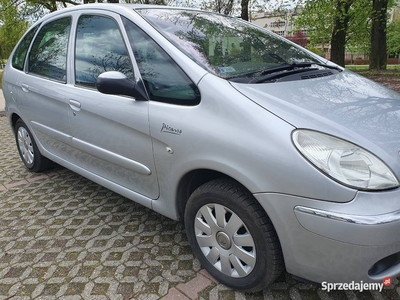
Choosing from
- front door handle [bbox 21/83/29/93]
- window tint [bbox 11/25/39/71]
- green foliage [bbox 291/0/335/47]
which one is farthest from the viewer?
green foliage [bbox 291/0/335/47]

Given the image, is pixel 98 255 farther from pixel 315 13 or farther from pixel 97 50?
pixel 315 13

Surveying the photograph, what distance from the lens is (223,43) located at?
7.98 ft

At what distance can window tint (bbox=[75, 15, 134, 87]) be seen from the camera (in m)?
2.45

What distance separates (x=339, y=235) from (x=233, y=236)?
599mm

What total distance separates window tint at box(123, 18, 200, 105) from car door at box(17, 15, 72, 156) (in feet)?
3.15

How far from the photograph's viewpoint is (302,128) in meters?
1.61

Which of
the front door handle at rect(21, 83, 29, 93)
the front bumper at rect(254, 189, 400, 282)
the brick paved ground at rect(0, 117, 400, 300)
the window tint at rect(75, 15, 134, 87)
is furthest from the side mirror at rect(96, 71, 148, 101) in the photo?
the front door handle at rect(21, 83, 29, 93)

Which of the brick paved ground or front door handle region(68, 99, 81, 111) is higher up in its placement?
front door handle region(68, 99, 81, 111)

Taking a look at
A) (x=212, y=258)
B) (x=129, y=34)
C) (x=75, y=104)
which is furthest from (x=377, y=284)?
(x=75, y=104)

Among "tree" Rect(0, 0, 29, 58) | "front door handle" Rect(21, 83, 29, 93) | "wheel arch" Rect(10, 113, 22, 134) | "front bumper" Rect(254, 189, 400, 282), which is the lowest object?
"front bumper" Rect(254, 189, 400, 282)

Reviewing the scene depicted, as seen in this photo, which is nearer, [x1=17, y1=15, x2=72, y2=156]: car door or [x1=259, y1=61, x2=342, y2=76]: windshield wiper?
[x1=259, y1=61, x2=342, y2=76]: windshield wiper

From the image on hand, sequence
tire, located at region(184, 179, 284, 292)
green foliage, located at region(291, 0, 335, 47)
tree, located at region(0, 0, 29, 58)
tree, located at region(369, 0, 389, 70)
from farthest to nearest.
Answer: tree, located at region(0, 0, 29, 58), tree, located at region(369, 0, 389, 70), green foliage, located at region(291, 0, 335, 47), tire, located at region(184, 179, 284, 292)

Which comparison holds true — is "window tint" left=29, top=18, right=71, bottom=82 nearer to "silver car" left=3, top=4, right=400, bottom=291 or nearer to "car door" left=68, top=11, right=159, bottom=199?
"silver car" left=3, top=4, right=400, bottom=291

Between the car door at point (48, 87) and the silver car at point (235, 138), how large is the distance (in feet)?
0.09
